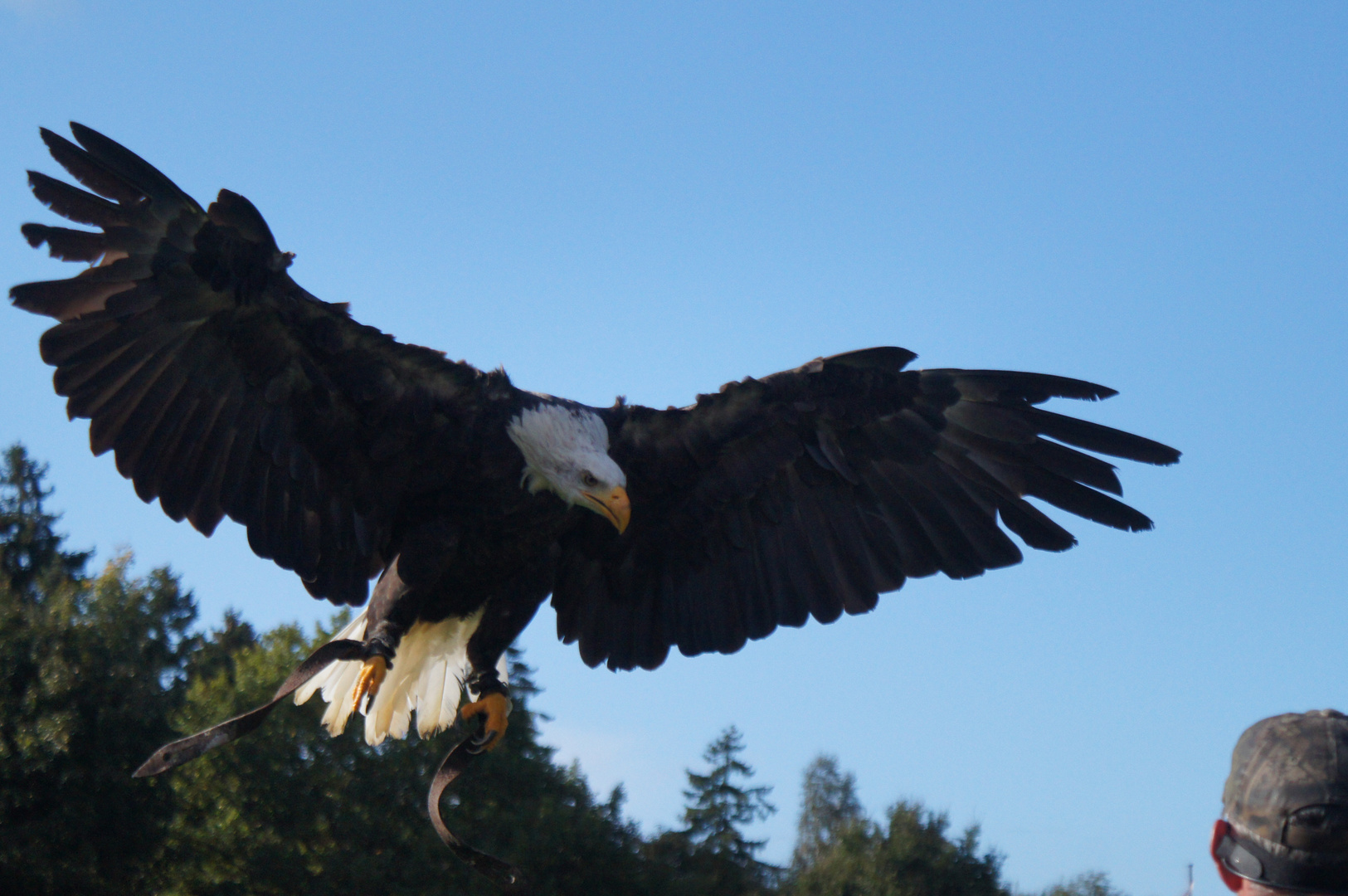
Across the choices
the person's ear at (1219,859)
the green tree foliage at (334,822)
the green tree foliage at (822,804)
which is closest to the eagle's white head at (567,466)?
the person's ear at (1219,859)

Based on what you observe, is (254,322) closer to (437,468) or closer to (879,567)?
(437,468)

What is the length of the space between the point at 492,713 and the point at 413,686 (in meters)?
0.71

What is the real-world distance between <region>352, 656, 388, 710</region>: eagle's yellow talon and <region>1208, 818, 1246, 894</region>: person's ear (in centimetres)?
312

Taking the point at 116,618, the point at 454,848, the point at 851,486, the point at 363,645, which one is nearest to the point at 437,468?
the point at 363,645

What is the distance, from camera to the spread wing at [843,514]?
197 inches

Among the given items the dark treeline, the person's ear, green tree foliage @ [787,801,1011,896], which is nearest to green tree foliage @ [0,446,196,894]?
the dark treeline

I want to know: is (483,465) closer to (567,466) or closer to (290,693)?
(567,466)

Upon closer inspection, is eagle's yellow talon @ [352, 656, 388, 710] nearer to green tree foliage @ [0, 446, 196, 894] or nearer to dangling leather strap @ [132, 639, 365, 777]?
dangling leather strap @ [132, 639, 365, 777]

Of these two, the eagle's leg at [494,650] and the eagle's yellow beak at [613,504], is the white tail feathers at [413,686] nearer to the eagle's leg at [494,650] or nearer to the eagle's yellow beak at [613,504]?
the eagle's leg at [494,650]

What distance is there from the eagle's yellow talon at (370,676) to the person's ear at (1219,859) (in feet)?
10.2

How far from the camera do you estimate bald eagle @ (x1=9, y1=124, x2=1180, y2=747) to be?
4031 millimetres

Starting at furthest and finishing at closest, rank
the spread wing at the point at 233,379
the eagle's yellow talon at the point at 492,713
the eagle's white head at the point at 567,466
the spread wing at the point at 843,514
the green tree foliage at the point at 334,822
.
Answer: the green tree foliage at the point at 334,822 → the spread wing at the point at 843,514 → the eagle's yellow talon at the point at 492,713 → the eagle's white head at the point at 567,466 → the spread wing at the point at 233,379

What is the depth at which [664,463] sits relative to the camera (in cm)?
484

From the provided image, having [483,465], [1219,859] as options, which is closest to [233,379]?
[483,465]
